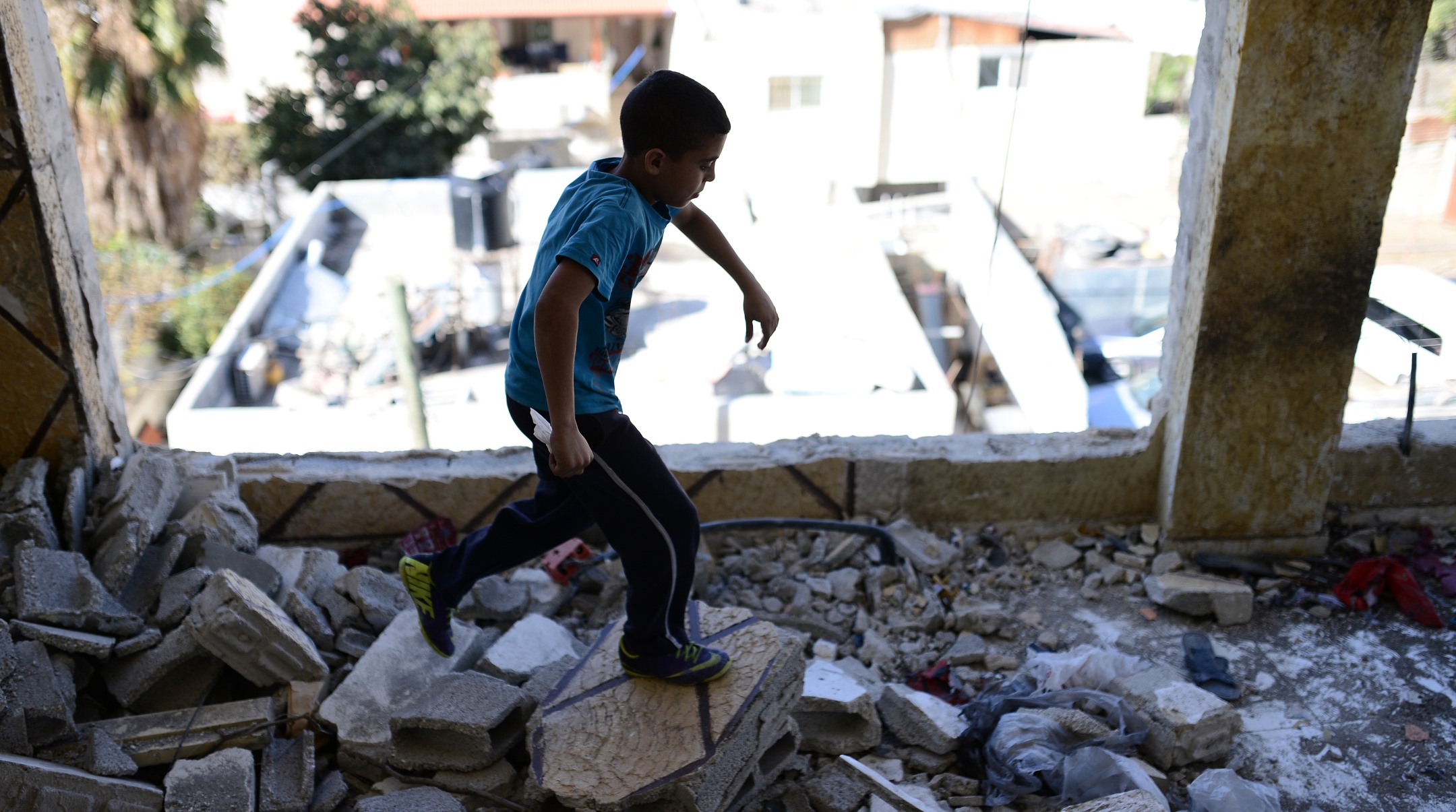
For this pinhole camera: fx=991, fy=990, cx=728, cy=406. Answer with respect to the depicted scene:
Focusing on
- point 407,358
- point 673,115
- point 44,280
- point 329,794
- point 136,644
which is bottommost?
point 407,358

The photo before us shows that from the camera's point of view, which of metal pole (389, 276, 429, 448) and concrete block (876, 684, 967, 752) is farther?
metal pole (389, 276, 429, 448)

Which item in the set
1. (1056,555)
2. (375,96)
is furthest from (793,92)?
(1056,555)

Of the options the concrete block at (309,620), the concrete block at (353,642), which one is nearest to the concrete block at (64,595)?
the concrete block at (309,620)

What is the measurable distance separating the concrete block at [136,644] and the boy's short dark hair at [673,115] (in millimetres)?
1671

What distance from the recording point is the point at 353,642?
262cm

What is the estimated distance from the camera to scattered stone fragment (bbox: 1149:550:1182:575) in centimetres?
313

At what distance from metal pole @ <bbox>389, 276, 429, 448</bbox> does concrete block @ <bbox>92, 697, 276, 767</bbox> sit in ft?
17.5

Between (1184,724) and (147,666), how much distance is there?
8.04ft

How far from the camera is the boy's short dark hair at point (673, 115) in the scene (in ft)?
6.04

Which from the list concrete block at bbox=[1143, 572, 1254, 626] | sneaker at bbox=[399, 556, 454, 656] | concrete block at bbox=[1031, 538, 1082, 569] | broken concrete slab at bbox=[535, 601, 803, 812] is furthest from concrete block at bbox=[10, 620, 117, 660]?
concrete block at bbox=[1143, 572, 1254, 626]

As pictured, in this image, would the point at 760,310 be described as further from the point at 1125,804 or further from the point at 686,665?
the point at 1125,804

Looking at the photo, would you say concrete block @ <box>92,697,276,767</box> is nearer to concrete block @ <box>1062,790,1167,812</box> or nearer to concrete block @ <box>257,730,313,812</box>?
concrete block @ <box>257,730,313,812</box>

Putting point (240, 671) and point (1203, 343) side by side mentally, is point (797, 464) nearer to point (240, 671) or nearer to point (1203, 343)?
point (1203, 343)

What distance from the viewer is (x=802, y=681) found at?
2320 mm
